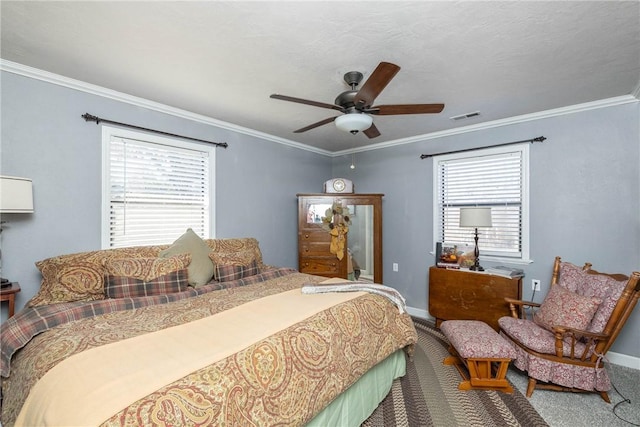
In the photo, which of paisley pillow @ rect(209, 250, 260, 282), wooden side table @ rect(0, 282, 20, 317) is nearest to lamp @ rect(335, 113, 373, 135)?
paisley pillow @ rect(209, 250, 260, 282)

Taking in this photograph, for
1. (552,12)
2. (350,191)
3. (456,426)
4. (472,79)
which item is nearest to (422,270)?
(350,191)

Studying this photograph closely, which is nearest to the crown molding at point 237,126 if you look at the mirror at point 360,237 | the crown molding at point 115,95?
the crown molding at point 115,95

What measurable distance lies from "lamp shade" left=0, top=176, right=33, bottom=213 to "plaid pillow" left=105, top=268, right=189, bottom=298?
0.73 m

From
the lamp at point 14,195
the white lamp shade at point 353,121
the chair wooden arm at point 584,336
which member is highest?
the white lamp shade at point 353,121

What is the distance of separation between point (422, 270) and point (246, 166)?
283 centimetres

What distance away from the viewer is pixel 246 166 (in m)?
3.77

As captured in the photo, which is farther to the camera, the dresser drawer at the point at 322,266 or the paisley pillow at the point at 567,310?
the dresser drawer at the point at 322,266

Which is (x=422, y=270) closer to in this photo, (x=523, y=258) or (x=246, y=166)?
(x=523, y=258)

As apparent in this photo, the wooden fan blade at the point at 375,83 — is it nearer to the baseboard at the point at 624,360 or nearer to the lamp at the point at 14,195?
the lamp at the point at 14,195

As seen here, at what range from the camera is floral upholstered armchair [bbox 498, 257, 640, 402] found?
2.06 metres

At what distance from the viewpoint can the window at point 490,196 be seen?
3.29 meters

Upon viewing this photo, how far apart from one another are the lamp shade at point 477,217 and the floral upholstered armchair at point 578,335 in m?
0.94

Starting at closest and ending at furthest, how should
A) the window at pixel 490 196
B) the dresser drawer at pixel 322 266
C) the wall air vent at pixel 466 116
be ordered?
the wall air vent at pixel 466 116, the window at pixel 490 196, the dresser drawer at pixel 322 266

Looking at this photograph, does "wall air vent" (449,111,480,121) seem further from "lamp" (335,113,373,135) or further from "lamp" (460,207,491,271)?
"lamp" (335,113,373,135)
